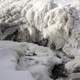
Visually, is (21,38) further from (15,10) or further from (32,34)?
(15,10)

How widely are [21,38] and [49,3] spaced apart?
927 millimetres

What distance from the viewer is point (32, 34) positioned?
14.6 ft

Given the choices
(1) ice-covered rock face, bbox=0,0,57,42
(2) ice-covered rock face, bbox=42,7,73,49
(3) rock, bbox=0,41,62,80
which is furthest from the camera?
Result: (1) ice-covered rock face, bbox=0,0,57,42

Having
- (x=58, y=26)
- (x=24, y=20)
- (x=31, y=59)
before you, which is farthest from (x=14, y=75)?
(x=24, y=20)

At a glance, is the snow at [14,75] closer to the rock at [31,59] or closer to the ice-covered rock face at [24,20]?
the rock at [31,59]

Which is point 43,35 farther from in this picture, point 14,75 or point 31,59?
point 14,75

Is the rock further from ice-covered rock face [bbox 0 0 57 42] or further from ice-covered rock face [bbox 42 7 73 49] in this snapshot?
ice-covered rock face [bbox 0 0 57 42]

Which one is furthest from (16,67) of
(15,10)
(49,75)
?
(15,10)

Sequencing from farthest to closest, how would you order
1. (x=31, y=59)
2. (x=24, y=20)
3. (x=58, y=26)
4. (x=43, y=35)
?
(x=24, y=20) < (x=43, y=35) < (x=58, y=26) < (x=31, y=59)

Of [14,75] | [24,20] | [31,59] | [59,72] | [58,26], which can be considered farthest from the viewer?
[24,20]

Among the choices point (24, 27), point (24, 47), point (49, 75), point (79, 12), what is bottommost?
point (49, 75)

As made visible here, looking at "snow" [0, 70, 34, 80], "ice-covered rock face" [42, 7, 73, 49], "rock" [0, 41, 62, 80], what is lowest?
"snow" [0, 70, 34, 80]

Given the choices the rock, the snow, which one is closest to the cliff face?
the rock

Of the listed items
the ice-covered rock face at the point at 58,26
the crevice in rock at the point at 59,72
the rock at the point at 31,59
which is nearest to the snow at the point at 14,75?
the rock at the point at 31,59
